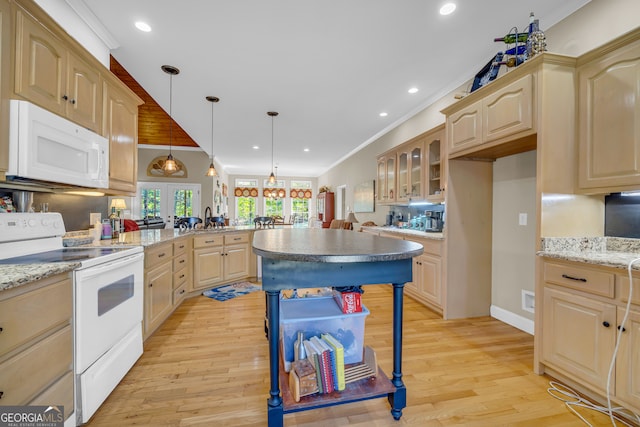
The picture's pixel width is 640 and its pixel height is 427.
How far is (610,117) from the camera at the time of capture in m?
1.69

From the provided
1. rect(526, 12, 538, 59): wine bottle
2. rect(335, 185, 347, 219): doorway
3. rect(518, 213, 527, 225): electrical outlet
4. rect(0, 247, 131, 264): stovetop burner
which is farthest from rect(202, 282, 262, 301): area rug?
rect(335, 185, 347, 219): doorway

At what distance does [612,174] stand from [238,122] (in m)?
4.98

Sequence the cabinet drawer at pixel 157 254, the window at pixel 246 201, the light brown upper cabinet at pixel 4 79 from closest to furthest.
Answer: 1. the light brown upper cabinet at pixel 4 79
2. the cabinet drawer at pixel 157 254
3. the window at pixel 246 201

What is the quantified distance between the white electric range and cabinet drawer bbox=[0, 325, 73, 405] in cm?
8

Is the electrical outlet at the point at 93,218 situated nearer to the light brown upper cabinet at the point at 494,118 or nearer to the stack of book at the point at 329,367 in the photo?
the stack of book at the point at 329,367

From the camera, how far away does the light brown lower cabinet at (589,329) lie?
4.61ft

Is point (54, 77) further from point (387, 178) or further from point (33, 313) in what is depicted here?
point (387, 178)

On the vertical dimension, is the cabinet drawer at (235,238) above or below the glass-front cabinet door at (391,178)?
below

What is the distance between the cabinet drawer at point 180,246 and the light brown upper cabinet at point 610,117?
11.9ft

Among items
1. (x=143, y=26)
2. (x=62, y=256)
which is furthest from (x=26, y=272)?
(x=143, y=26)

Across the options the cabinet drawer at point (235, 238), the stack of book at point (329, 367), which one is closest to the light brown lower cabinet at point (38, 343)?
the stack of book at point (329, 367)

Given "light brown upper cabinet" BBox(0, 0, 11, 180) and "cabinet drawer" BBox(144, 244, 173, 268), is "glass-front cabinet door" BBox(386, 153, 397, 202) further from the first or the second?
"light brown upper cabinet" BBox(0, 0, 11, 180)

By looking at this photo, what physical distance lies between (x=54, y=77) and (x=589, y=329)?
364cm

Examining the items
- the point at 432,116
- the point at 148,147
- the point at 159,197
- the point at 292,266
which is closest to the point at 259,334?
the point at 292,266
